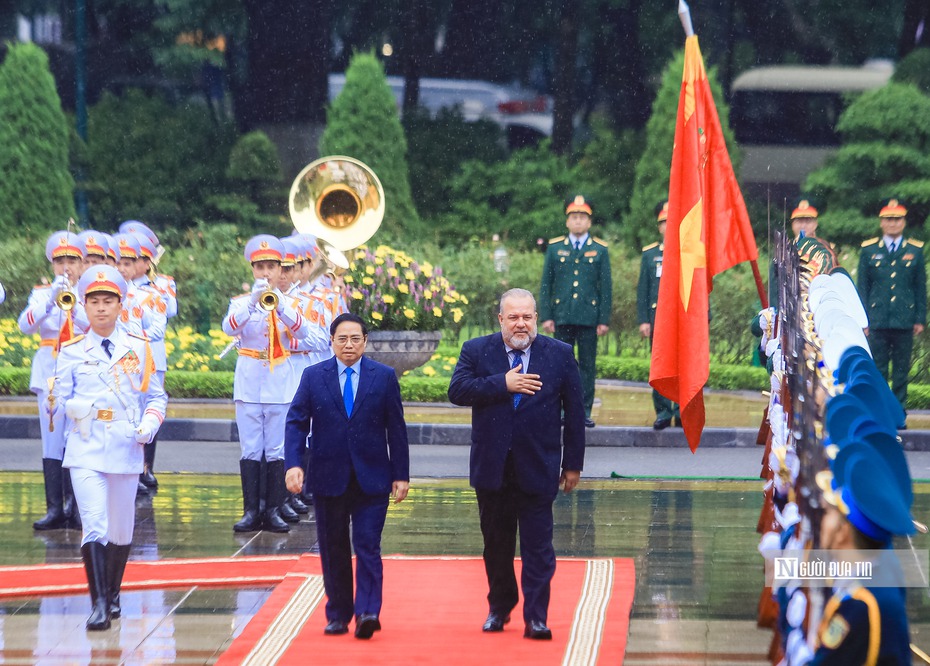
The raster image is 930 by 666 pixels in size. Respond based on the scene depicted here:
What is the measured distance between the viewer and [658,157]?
76.5 feet

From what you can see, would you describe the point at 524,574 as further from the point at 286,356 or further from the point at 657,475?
the point at 657,475

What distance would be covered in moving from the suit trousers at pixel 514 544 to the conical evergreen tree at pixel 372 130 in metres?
Answer: 17.2

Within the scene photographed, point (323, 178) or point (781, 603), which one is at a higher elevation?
point (323, 178)

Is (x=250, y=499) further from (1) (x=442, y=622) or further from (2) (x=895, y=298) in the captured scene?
(2) (x=895, y=298)

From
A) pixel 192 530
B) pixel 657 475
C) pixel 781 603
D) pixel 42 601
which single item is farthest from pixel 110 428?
pixel 657 475

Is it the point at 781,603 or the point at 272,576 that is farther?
the point at 272,576

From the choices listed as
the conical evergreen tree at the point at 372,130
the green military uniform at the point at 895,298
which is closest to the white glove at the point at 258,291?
the green military uniform at the point at 895,298

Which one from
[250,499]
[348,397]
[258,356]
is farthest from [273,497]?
[348,397]

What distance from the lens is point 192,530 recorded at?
384 inches

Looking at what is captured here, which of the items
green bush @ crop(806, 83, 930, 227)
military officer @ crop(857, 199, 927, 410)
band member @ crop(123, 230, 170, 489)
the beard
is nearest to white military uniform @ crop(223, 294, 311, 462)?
band member @ crop(123, 230, 170, 489)

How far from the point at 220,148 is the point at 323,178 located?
8.91m

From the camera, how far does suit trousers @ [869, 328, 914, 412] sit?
14.1 meters

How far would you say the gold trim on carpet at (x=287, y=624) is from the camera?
6.55 metres

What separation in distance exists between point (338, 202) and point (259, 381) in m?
6.87
